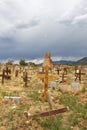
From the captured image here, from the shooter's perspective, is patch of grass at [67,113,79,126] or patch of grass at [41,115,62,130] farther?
patch of grass at [67,113,79,126]

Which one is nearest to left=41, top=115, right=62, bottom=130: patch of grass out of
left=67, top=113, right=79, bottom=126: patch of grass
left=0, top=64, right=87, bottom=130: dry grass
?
left=0, top=64, right=87, bottom=130: dry grass

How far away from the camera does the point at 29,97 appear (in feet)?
65.0

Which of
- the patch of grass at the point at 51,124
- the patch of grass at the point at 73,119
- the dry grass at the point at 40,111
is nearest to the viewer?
the patch of grass at the point at 51,124

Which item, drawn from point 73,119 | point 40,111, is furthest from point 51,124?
point 40,111

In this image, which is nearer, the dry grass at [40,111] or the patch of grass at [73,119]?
the dry grass at [40,111]

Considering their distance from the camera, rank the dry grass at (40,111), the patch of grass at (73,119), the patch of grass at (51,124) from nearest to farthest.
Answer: the patch of grass at (51,124), the dry grass at (40,111), the patch of grass at (73,119)

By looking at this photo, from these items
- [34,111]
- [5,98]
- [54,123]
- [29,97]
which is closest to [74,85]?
[29,97]

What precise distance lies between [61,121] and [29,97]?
17.7 feet

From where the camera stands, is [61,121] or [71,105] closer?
[61,121]

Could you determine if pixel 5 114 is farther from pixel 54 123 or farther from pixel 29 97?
pixel 29 97

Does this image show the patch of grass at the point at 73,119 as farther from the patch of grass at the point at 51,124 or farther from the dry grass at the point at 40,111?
the patch of grass at the point at 51,124

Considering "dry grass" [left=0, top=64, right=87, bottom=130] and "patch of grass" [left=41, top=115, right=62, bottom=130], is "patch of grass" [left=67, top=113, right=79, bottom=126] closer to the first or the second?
"dry grass" [left=0, top=64, right=87, bottom=130]

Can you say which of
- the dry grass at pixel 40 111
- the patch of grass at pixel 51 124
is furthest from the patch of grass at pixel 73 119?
the patch of grass at pixel 51 124

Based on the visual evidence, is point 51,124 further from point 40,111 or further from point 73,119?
point 40,111
